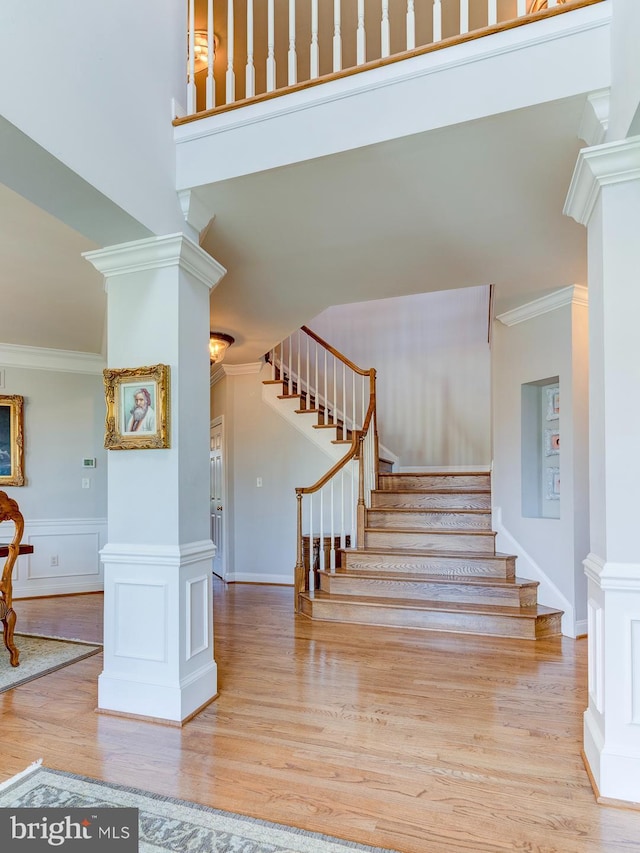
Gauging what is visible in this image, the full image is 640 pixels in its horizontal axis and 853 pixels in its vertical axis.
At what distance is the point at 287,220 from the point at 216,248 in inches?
23.1

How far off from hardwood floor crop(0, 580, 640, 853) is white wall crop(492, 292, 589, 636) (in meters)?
0.58

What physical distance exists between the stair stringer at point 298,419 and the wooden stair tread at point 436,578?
160 centimetres

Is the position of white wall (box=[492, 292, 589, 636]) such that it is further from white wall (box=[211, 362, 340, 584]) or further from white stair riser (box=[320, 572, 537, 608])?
white wall (box=[211, 362, 340, 584])

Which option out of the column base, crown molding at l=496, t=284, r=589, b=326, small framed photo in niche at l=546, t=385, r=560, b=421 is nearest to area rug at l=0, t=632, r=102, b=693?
the column base

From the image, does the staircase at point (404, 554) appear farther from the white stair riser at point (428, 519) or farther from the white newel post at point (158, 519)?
the white newel post at point (158, 519)

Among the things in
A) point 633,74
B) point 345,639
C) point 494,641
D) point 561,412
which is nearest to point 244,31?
point 633,74

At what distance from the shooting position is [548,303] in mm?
4086

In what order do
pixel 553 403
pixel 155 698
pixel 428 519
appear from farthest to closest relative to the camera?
pixel 428 519, pixel 553 403, pixel 155 698

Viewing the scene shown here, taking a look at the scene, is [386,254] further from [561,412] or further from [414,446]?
[414,446]

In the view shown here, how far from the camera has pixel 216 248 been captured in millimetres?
3195

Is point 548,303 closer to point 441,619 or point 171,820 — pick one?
point 441,619

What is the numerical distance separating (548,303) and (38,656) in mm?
4564

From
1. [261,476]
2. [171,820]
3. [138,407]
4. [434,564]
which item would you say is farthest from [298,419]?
[171,820]

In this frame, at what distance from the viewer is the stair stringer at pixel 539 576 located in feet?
12.5
